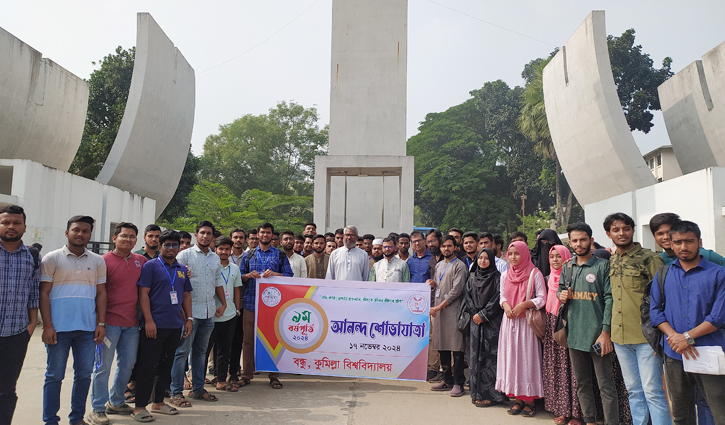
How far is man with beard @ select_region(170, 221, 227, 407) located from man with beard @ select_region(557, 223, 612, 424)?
319cm

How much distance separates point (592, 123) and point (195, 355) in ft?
46.4

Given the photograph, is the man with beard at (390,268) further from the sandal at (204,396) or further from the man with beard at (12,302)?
the man with beard at (12,302)

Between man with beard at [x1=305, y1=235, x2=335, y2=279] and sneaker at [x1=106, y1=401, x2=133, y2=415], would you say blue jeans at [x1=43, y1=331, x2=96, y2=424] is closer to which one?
sneaker at [x1=106, y1=401, x2=133, y2=415]

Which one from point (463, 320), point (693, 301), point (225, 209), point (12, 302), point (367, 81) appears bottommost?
point (463, 320)

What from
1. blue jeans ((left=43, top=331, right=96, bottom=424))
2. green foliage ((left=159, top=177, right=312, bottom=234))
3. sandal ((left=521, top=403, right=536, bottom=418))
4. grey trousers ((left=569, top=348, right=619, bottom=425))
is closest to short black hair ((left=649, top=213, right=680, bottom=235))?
grey trousers ((left=569, top=348, right=619, bottom=425))

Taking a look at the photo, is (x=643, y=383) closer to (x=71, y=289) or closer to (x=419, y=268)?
(x=419, y=268)

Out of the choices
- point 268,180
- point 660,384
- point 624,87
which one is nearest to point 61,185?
point 660,384

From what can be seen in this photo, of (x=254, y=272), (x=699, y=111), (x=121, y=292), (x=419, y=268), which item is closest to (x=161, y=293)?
(x=121, y=292)

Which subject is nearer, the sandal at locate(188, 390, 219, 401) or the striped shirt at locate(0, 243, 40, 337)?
the striped shirt at locate(0, 243, 40, 337)

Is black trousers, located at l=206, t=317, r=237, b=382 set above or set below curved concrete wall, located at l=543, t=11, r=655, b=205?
below

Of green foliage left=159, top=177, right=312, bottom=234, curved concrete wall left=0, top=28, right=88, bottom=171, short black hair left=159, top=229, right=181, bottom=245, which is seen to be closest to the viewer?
short black hair left=159, top=229, right=181, bottom=245

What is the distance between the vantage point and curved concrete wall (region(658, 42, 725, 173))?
13719 millimetres

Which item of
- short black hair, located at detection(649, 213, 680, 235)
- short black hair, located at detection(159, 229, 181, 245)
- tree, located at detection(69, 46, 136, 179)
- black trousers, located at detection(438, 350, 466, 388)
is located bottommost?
black trousers, located at detection(438, 350, 466, 388)

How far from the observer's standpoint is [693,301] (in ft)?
9.89
